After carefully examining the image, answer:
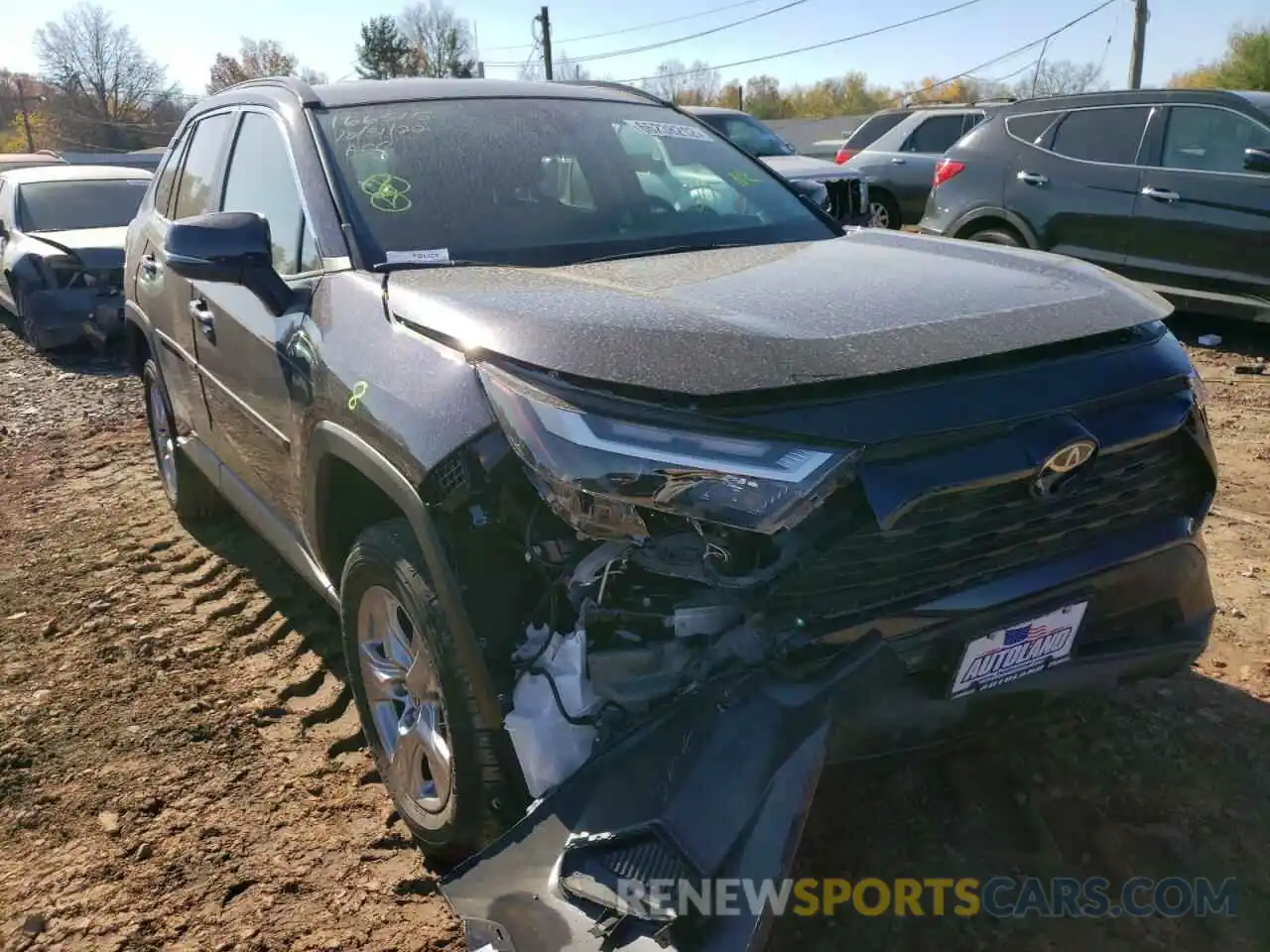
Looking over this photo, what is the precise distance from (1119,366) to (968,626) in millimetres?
647

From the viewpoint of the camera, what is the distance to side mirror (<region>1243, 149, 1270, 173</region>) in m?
6.60

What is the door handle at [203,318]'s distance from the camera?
336 centimetres

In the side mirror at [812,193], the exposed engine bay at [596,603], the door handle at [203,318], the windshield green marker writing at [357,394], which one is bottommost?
the exposed engine bay at [596,603]

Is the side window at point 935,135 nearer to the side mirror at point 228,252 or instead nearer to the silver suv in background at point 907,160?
the silver suv in background at point 907,160

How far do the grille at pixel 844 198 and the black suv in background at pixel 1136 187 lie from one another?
235 centimetres

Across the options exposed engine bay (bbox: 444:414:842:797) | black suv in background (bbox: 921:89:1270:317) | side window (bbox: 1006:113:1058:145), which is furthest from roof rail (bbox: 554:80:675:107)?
side window (bbox: 1006:113:1058:145)

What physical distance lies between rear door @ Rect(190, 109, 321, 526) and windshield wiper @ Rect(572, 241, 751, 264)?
756 mm

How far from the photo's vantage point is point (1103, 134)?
302 inches

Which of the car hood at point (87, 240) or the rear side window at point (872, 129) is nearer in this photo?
the car hood at point (87, 240)

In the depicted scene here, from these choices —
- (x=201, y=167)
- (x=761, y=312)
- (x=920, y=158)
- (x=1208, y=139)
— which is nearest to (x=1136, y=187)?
Result: (x=1208, y=139)

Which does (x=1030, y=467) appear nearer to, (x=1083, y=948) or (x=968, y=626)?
(x=968, y=626)

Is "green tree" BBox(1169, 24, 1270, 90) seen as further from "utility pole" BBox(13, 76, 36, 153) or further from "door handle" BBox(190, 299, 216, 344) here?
"utility pole" BBox(13, 76, 36, 153)

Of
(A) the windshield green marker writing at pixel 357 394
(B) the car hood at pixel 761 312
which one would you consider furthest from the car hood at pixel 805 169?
(A) the windshield green marker writing at pixel 357 394

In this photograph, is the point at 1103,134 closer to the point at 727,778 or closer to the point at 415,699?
the point at 415,699
